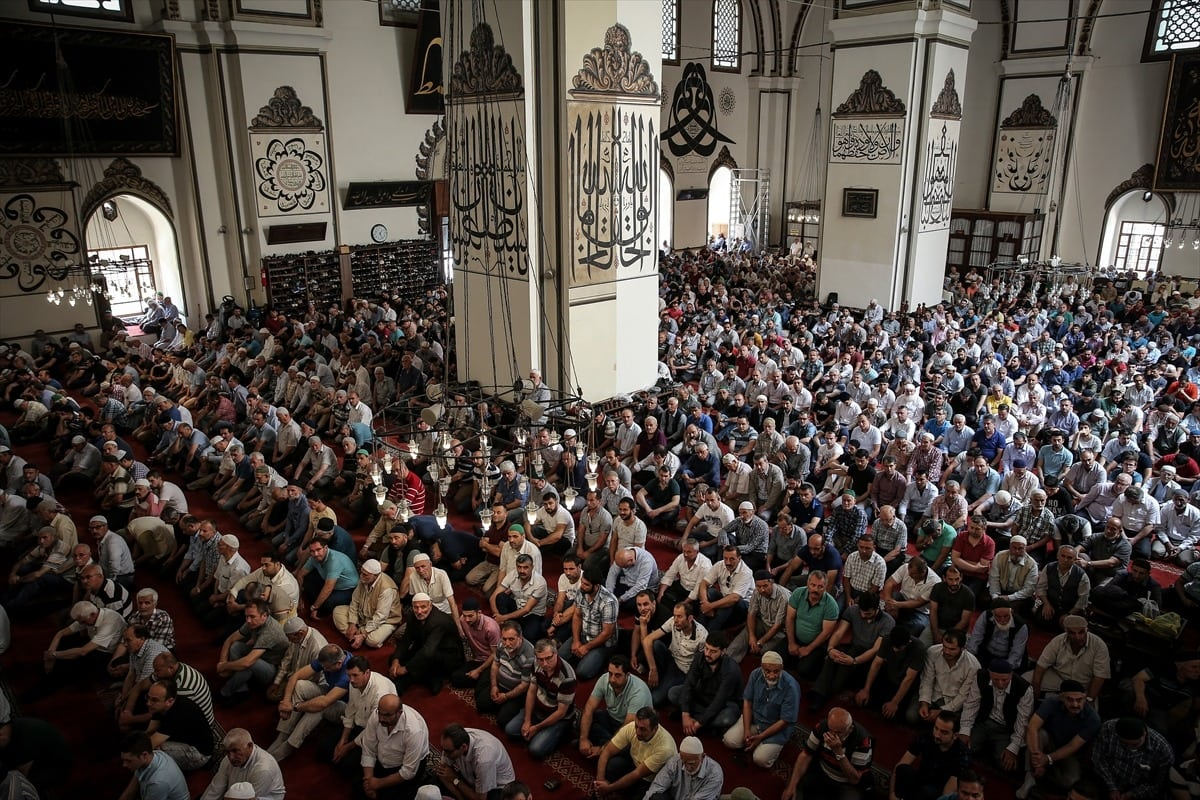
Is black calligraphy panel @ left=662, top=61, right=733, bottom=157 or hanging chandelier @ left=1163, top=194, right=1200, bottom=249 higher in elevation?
black calligraphy panel @ left=662, top=61, right=733, bottom=157

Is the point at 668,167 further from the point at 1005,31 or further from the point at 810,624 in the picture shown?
the point at 810,624

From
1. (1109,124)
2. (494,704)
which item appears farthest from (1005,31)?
(494,704)

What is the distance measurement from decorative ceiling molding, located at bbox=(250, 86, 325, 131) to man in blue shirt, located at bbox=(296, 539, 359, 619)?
9.16 metres

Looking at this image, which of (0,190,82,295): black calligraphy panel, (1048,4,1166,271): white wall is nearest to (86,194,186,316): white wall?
(0,190,82,295): black calligraphy panel

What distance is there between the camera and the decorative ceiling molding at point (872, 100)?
1174 cm

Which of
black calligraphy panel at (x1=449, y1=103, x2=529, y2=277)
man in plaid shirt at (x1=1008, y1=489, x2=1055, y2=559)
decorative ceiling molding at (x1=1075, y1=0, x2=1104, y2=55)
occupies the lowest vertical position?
man in plaid shirt at (x1=1008, y1=489, x2=1055, y2=559)

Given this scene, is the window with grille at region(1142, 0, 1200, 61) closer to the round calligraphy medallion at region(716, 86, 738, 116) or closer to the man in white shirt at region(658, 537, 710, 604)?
the round calligraphy medallion at region(716, 86, 738, 116)

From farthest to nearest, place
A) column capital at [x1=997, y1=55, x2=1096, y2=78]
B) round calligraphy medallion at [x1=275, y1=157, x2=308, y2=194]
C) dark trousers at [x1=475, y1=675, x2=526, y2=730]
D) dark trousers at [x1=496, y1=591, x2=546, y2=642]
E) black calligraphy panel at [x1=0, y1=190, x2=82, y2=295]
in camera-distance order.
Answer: column capital at [x1=997, y1=55, x2=1096, y2=78] < round calligraphy medallion at [x1=275, y1=157, x2=308, y2=194] < black calligraphy panel at [x1=0, y1=190, x2=82, y2=295] < dark trousers at [x1=496, y1=591, x2=546, y2=642] < dark trousers at [x1=475, y1=675, x2=526, y2=730]

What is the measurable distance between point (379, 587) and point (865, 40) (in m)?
10.9

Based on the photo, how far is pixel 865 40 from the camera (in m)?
11.8

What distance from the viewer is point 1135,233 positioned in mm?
15039

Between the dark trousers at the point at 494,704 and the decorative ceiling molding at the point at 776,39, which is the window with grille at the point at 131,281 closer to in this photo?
the dark trousers at the point at 494,704

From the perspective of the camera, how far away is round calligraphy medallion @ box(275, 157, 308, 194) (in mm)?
12578

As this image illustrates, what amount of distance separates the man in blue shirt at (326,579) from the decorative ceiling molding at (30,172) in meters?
8.70
